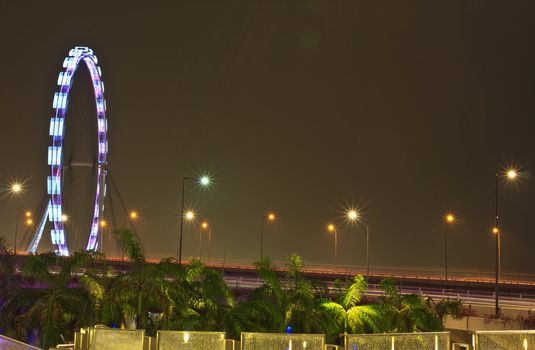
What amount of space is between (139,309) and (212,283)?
2.50 meters

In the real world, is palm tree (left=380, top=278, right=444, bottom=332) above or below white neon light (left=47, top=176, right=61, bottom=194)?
below

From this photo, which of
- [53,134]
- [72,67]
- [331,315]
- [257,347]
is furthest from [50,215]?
[257,347]

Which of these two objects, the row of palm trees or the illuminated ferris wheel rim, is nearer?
the row of palm trees

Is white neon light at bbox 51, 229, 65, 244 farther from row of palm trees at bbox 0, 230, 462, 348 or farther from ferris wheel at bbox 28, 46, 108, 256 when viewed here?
row of palm trees at bbox 0, 230, 462, 348

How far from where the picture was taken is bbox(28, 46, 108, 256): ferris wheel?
57.2 m

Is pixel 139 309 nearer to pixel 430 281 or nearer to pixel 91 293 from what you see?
pixel 91 293

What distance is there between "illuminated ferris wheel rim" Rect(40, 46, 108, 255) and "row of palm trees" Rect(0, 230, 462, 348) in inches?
1203

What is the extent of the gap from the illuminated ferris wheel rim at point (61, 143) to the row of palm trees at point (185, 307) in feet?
100

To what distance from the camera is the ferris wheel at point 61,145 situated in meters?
57.2

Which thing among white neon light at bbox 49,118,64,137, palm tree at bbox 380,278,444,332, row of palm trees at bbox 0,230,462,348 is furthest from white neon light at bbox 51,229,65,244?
palm tree at bbox 380,278,444,332

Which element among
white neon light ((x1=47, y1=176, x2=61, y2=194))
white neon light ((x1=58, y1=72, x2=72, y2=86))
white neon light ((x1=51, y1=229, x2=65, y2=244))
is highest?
white neon light ((x1=58, y1=72, x2=72, y2=86))

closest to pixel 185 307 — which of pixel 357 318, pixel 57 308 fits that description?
pixel 57 308

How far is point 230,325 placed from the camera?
23.3 m

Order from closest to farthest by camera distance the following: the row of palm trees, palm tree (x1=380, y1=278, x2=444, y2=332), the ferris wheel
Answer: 1. the row of palm trees
2. palm tree (x1=380, y1=278, x2=444, y2=332)
3. the ferris wheel
